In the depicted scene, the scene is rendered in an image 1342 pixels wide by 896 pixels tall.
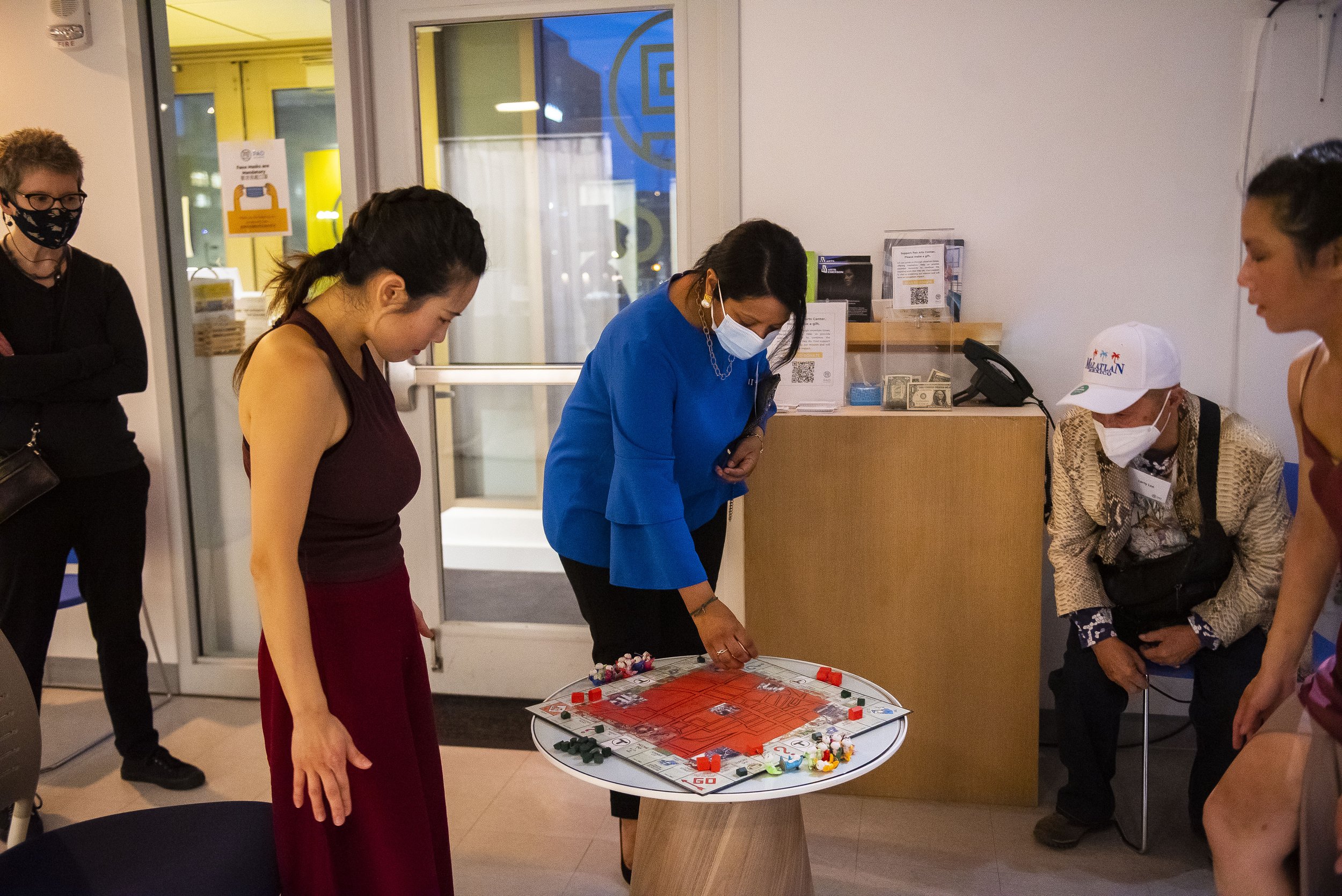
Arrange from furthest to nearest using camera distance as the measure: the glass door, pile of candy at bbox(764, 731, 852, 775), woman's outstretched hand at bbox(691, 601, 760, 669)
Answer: the glass door → woman's outstretched hand at bbox(691, 601, 760, 669) → pile of candy at bbox(764, 731, 852, 775)

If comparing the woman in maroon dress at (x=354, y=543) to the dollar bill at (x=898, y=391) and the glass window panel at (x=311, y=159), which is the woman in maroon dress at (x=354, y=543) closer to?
the dollar bill at (x=898, y=391)

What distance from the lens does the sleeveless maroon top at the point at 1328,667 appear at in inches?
50.6

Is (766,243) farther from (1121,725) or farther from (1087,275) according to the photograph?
(1121,725)

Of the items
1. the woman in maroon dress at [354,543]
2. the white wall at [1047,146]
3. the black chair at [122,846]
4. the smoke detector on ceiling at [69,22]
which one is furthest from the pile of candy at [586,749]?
the smoke detector on ceiling at [69,22]

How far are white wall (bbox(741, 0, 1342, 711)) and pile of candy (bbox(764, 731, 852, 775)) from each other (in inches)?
67.3

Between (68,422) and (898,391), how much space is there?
225 cm

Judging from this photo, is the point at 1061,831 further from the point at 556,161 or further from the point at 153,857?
the point at 556,161

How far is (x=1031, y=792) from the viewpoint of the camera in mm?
2738

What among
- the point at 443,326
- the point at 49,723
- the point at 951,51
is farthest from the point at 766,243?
the point at 49,723

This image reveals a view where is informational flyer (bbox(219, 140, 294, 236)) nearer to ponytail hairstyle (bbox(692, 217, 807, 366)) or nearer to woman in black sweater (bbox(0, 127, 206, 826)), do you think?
woman in black sweater (bbox(0, 127, 206, 826))

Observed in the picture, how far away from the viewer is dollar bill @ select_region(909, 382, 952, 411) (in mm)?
2723

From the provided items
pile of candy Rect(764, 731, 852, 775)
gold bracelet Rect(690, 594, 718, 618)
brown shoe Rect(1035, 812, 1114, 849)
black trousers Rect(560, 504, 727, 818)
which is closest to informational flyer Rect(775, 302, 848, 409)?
black trousers Rect(560, 504, 727, 818)

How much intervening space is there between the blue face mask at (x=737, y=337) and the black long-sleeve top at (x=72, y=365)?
1.77 meters

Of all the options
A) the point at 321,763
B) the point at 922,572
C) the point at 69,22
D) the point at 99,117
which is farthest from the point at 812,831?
the point at 69,22
